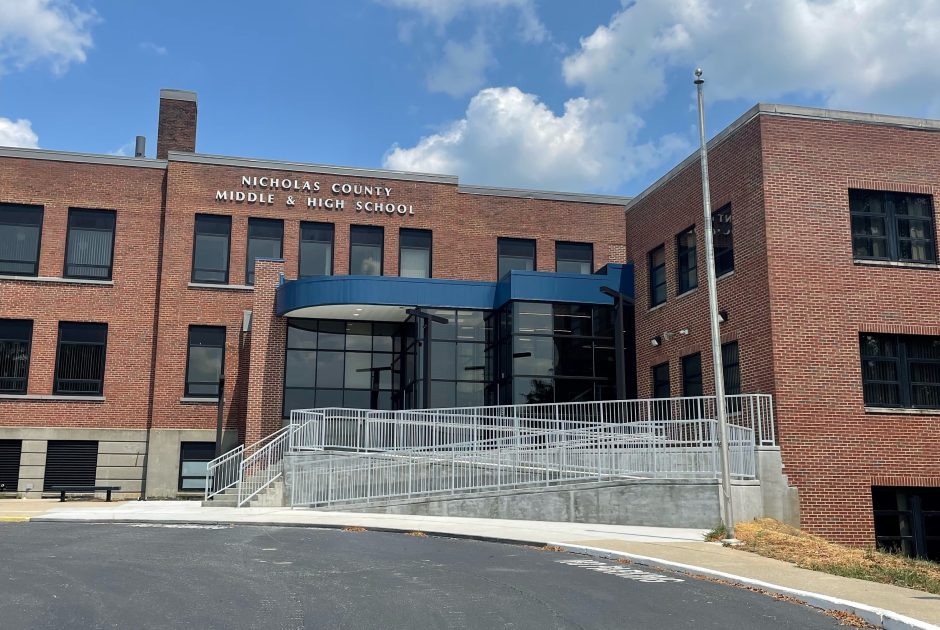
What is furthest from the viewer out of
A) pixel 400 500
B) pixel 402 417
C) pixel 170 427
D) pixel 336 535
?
pixel 170 427

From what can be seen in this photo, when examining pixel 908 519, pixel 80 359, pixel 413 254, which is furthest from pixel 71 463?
pixel 908 519

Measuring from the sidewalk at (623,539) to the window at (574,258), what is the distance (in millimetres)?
16360

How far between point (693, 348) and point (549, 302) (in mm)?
4923

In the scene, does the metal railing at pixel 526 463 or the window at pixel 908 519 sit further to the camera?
the window at pixel 908 519

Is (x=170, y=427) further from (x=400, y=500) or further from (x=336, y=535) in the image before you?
(x=336, y=535)

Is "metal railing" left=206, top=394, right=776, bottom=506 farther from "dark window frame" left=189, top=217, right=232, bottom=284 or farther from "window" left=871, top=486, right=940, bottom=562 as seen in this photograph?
"dark window frame" left=189, top=217, right=232, bottom=284

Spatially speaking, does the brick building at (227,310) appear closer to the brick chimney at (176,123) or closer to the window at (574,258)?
the brick chimney at (176,123)

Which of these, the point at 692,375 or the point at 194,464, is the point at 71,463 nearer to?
the point at 194,464

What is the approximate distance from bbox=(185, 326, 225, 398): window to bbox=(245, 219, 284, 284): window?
2.82 meters

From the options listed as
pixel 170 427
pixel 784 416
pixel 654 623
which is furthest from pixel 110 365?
pixel 654 623

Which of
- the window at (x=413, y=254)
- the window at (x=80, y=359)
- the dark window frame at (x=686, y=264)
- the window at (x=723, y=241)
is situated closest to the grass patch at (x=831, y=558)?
the window at (x=723, y=241)

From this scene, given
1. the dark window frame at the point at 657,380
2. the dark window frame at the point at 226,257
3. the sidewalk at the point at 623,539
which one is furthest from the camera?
the dark window frame at the point at 226,257

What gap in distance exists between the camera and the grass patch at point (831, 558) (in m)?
12.0

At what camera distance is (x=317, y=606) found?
363 inches
